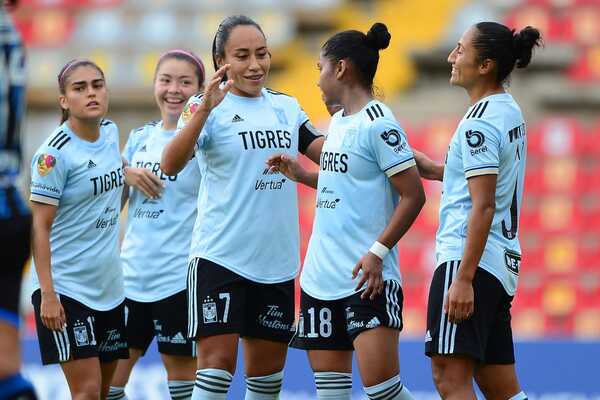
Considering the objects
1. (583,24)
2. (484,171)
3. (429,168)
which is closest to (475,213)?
(484,171)

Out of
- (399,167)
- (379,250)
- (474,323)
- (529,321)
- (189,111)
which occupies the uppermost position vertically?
(189,111)

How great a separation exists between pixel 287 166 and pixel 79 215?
1.20 meters

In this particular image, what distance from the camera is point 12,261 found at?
434cm

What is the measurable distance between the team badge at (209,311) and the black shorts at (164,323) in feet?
3.28

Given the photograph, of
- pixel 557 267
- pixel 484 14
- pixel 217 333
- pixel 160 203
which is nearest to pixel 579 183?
pixel 557 267

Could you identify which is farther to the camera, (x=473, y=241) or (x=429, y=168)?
(x=429, y=168)

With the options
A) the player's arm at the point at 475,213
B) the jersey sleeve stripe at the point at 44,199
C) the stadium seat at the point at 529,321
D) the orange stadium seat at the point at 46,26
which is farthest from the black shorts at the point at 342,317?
the orange stadium seat at the point at 46,26

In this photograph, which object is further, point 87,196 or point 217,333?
point 87,196

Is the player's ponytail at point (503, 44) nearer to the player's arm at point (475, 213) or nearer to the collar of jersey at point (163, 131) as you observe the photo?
the player's arm at point (475, 213)

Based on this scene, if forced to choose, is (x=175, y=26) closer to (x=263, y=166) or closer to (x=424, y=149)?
(x=424, y=149)

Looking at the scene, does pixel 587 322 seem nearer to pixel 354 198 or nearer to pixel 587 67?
pixel 587 67

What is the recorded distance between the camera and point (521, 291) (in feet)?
44.5

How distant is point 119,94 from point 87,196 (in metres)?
11.5

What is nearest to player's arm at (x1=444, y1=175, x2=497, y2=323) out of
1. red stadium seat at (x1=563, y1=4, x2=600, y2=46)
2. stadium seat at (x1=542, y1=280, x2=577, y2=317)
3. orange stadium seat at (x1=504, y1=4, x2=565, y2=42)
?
stadium seat at (x1=542, y1=280, x2=577, y2=317)
